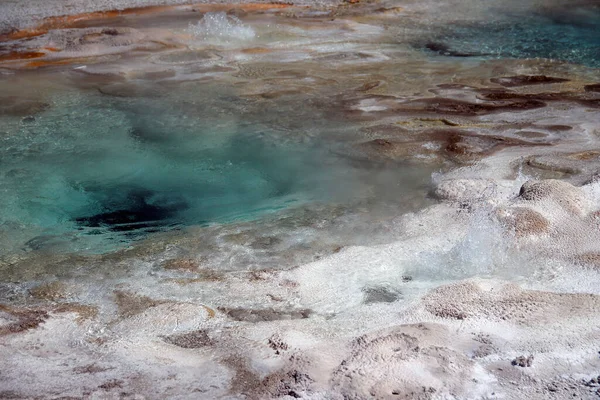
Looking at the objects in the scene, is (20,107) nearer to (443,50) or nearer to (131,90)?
(131,90)

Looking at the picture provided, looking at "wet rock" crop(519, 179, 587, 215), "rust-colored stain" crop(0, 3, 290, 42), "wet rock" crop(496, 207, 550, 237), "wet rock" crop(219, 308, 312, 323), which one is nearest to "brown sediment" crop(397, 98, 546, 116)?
"wet rock" crop(519, 179, 587, 215)

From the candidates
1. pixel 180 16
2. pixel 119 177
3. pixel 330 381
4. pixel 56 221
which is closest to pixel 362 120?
pixel 119 177

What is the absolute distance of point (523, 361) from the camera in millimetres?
2156

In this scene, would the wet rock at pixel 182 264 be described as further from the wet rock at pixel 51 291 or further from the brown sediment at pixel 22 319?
the brown sediment at pixel 22 319

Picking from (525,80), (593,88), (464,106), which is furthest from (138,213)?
(593,88)

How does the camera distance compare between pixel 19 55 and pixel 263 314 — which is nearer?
pixel 263 314

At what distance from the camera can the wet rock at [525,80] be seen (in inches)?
209

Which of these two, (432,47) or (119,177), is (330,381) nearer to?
(119,177)

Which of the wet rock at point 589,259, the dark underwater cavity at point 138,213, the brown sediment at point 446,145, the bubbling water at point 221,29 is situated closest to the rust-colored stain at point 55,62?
the bubbling water at point 221,29

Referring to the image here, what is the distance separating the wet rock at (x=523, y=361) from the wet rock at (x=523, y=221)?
86cm

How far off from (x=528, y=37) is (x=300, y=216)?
170 inches

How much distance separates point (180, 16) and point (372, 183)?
4.61 m

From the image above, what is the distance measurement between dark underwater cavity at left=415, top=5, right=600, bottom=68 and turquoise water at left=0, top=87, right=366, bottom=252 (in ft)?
8.85

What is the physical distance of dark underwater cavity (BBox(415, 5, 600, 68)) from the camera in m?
6.16
